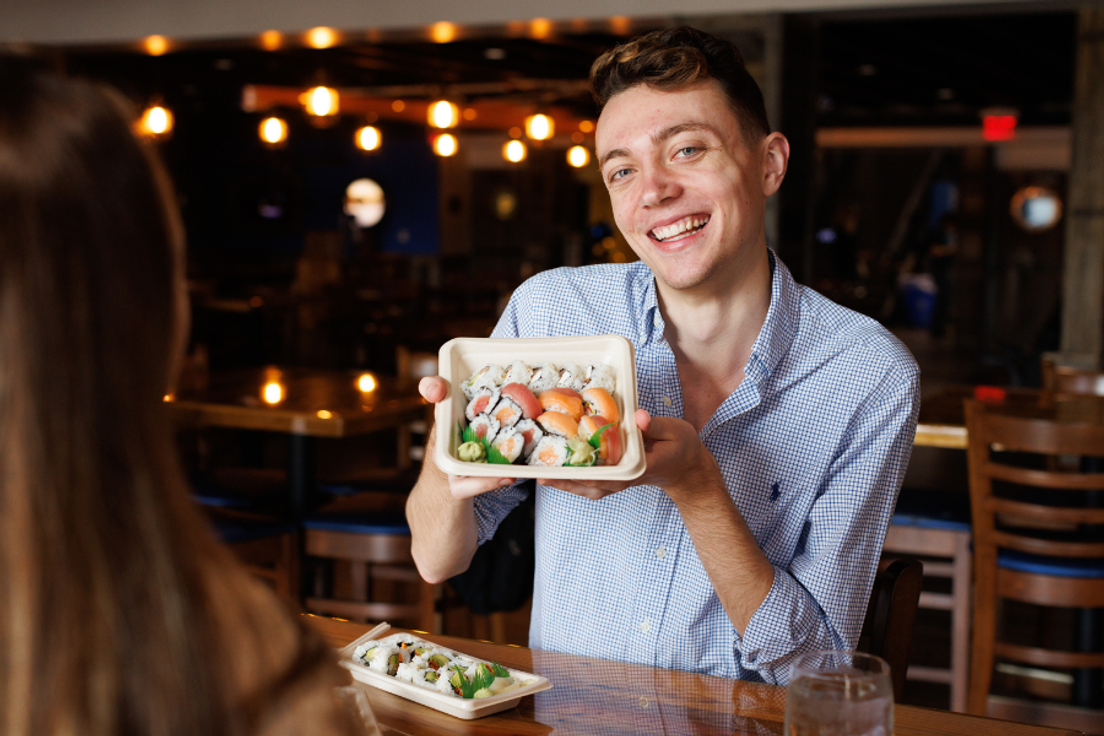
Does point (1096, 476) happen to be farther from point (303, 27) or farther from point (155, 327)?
point (303, 27)

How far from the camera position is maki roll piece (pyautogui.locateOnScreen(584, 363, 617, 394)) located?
3.97ft

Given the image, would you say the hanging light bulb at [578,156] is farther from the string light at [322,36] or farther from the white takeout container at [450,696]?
the white takeout container at [450,696]

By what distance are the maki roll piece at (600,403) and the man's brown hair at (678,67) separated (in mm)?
511

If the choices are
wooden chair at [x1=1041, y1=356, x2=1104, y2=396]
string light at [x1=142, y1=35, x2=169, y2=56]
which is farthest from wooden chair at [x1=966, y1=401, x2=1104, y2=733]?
string light at [x1=142, y1=35, x2=169, y2=56]

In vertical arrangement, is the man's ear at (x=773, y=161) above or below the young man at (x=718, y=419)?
above

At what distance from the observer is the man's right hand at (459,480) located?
1137mm

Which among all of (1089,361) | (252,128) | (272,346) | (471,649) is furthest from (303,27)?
(252,128)

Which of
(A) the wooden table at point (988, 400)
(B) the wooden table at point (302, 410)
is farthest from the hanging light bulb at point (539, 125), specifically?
(A) the wooden table at point (988, 400)

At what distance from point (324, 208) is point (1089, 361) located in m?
11.5

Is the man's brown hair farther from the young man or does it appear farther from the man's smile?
the man's smile

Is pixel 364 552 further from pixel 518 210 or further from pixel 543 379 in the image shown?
pixel 518 210

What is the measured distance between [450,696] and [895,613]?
64cm

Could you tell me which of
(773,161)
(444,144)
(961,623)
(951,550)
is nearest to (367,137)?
(444,144)

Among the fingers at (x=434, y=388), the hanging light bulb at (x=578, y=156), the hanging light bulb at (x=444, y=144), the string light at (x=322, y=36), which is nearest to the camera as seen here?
the fingers at (x=434, y=388)
